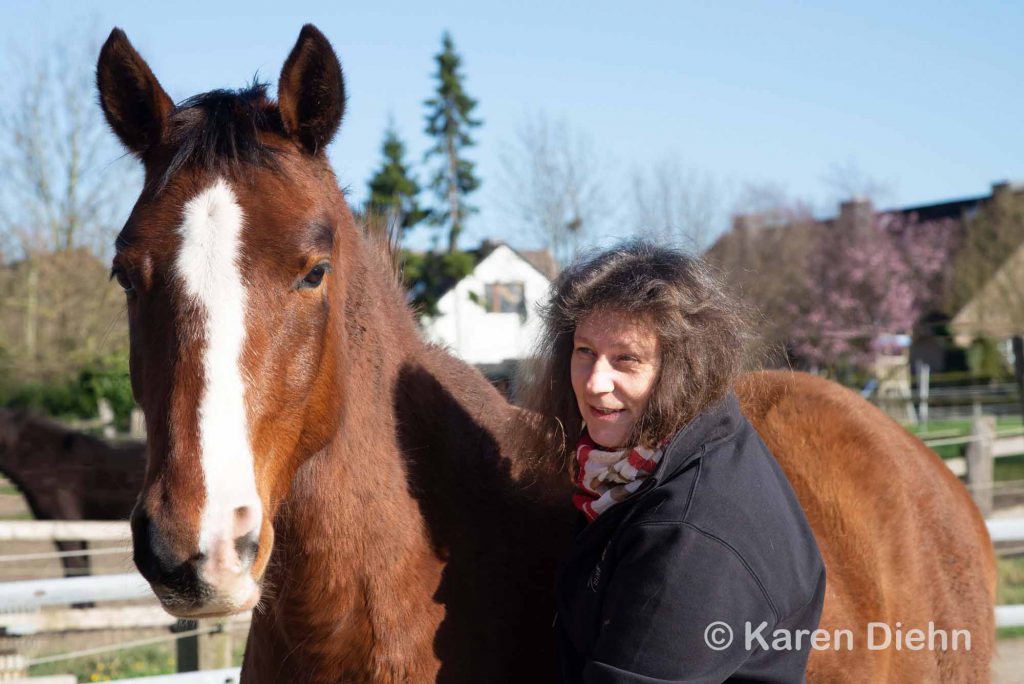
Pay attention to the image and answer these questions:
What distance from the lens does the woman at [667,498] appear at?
6.02 ft

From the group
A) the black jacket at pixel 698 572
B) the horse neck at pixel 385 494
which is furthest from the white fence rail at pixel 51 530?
the black jacket at pixel 698 572

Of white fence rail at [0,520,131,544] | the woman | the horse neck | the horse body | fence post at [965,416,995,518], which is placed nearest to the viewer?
the woman

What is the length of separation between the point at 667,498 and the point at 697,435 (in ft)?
0.65

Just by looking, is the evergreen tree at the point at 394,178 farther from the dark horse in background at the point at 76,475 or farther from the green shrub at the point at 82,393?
the dark horse in background at the point at 76,475

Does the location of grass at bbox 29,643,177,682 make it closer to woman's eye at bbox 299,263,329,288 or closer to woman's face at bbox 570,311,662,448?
woman's eye at bbox 299,263,329,288

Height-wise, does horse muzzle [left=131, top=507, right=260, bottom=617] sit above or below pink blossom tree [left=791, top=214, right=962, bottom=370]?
below

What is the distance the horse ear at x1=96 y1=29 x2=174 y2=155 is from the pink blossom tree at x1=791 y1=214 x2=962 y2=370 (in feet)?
96.4

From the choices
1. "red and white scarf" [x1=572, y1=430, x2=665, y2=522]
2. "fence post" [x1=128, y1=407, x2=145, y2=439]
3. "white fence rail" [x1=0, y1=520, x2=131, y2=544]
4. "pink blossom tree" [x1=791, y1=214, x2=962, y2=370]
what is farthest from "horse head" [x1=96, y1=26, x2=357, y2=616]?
"pink blossom tree" [x1=791, y1=214, x2=962, y2=370]

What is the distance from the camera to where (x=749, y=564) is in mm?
1878

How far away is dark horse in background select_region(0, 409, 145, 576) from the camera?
8.54 m

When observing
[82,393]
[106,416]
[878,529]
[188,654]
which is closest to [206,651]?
[188,654]

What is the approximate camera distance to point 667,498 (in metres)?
1.94

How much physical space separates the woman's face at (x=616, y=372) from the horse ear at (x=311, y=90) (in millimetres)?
907

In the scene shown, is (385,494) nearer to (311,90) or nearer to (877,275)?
(311,90)
